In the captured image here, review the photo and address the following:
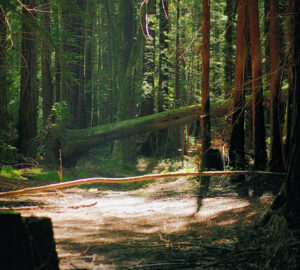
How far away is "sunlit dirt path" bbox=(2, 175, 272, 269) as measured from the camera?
15.2ft

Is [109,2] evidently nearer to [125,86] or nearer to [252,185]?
[125,86]

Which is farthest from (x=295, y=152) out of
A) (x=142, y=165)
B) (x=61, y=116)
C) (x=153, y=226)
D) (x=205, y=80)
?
(x=142, y=165)

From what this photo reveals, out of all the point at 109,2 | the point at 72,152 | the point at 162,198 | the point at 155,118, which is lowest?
the point at 162,198

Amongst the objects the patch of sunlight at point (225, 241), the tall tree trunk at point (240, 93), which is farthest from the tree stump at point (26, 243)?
the tall tree trunk at point (240, 93)

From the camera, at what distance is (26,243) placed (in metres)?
3.60

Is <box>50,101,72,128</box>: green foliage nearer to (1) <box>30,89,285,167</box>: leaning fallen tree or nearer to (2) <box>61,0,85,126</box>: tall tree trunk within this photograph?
(1) <box>30,89,285,167</box>: leaning fallen tree

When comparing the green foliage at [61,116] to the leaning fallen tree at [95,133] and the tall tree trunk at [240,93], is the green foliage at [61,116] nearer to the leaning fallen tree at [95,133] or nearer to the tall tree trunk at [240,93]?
the leaning fallen tree at [95,133]

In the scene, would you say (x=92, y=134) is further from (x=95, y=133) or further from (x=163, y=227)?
(x=163, y=227)

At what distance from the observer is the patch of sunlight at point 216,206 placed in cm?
782

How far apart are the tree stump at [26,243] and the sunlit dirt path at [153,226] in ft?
2.00

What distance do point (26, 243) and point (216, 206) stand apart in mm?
5745

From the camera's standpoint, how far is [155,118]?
17016mm

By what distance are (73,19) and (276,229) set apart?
2202 centimetres

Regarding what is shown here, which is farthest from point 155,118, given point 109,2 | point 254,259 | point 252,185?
point 109,2
